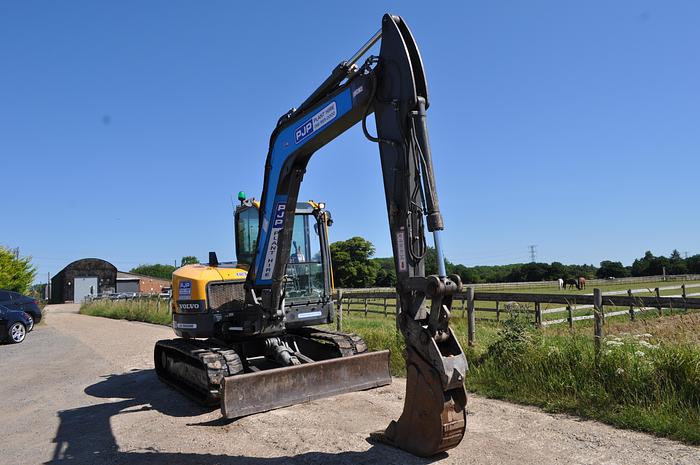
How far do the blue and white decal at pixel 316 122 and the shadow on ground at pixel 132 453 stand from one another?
3.49 metres

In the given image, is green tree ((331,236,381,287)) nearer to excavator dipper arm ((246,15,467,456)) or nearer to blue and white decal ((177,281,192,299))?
blue and white decal ((177,281,192,299))

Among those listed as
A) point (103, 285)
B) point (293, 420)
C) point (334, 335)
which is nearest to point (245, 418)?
point (293, 420)

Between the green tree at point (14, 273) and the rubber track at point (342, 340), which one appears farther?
the green tree at point (14, 273)

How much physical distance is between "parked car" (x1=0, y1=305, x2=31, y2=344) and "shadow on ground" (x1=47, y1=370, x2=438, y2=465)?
31.1 feet

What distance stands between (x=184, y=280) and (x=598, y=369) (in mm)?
5944

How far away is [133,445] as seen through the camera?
19.0 feet

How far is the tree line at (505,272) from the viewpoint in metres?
69.9

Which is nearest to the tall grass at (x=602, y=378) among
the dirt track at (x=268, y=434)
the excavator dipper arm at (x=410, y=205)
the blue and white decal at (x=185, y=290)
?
the dirt track at (x=268, y=434)

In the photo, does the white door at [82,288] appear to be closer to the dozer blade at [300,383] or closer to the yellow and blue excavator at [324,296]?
the yellow and blue excavator at [324,296]

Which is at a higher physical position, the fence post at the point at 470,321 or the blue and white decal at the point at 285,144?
the blue and white decal at the point at 285,144

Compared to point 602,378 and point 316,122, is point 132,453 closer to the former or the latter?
point 316,122

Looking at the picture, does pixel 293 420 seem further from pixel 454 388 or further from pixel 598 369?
pixel 598 369

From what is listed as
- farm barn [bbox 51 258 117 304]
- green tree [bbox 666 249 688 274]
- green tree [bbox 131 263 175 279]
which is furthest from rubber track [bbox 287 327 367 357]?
green tree [bbox 131 263 175 279]

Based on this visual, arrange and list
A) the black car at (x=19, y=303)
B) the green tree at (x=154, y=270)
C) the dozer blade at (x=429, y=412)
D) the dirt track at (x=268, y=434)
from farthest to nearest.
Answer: the green tree at (x=154, y=270) → the black car at (x=19, y=303) → the dirt track at (x=268, y=434) → the dozer blade at (x=429, y=412)
